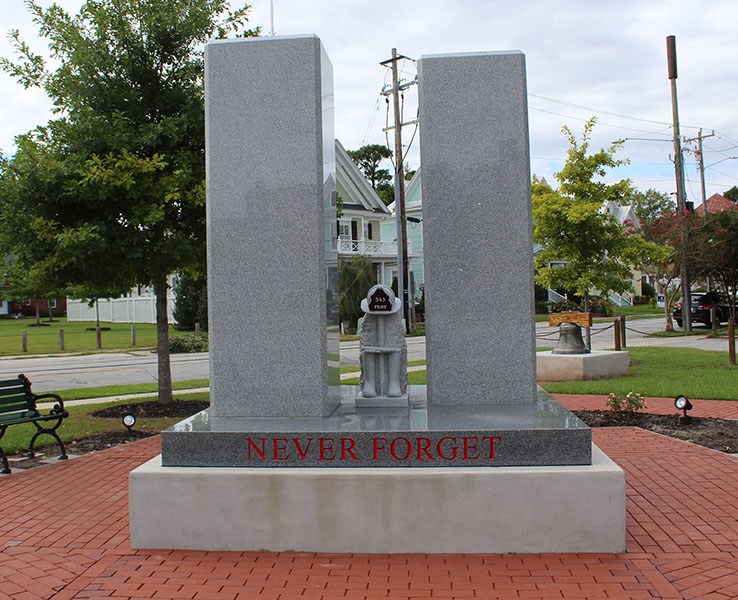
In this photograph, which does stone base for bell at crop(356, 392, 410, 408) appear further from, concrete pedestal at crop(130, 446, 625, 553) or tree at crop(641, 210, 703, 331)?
tree at crop(641, 210, 703, 331)

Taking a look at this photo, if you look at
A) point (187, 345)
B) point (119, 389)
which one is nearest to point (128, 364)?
point (187, 345)

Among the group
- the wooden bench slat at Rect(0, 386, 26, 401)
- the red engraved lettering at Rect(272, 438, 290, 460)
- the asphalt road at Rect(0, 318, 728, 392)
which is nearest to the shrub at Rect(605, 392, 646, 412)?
the red engraved lettering at Rect(272, 438, 290, 460)

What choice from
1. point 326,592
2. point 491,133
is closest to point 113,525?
point 326,592

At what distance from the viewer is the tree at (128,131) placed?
949 centimetres

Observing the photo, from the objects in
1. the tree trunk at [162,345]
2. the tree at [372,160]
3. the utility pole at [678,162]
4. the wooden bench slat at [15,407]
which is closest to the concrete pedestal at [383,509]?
the wooden bench slat at [15,407]

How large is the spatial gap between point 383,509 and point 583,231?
11.6 meters

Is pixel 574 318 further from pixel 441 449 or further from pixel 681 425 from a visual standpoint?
pixel 441 449

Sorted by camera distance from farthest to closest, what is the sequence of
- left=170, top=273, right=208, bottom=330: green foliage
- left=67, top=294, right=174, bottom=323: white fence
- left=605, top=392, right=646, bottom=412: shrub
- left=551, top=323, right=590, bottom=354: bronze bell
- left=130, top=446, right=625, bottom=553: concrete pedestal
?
left=67, top=294, right=174, bottom=323: white fence, left=170, top=273, right=208, bottom=330: green foliage, left=551, top=323, right=590, bottom=354: bronze bell, left=605, top=392, right=646, bottom=412: shrub, left=130, top=446, right=625, bottom=553: concrete pedestal

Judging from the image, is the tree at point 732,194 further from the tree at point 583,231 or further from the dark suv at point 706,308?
the tree at point 583,231

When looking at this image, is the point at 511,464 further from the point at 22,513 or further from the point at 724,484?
the point at 22,513

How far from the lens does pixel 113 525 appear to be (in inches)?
215

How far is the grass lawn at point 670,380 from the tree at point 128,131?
506 centimetres

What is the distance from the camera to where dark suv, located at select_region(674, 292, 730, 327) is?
1129 inches

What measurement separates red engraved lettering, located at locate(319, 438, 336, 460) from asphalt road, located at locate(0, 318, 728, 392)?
38.7 ft
